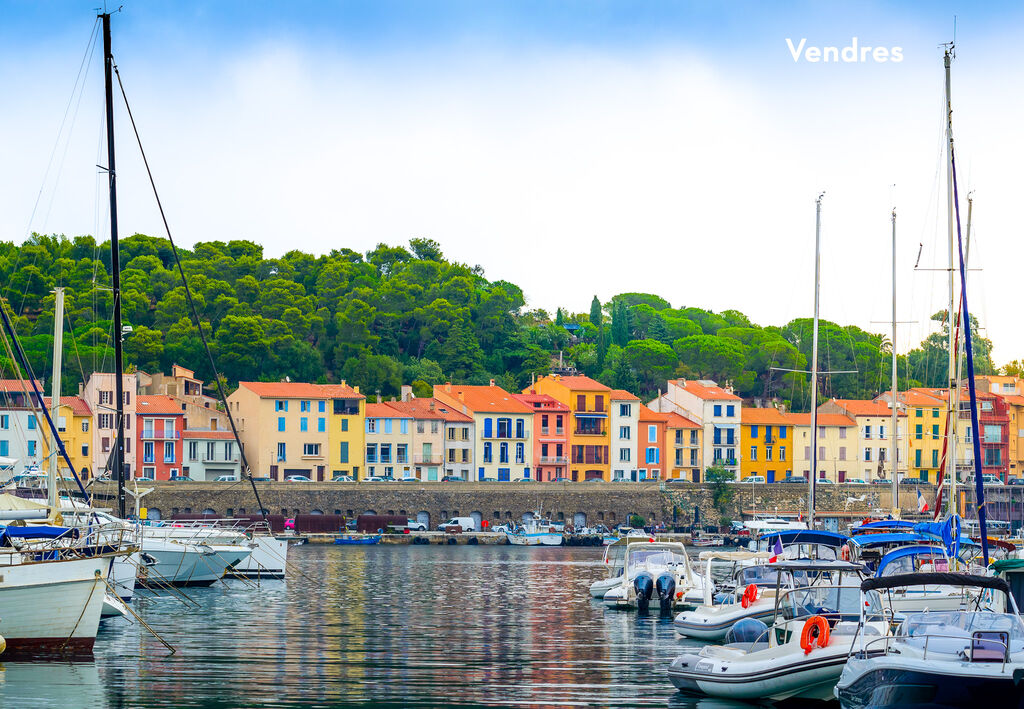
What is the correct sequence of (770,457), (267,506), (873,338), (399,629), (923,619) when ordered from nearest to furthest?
(923,619) → (399,629) → (267,506) → (770,457) → (873,338)

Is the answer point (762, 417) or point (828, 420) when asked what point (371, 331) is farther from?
point (828, 420)

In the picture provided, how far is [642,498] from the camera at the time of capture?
96.4 metres

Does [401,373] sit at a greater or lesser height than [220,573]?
greater

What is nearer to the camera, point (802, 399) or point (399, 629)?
point (399, 629)

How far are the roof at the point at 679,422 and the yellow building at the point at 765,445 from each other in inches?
147

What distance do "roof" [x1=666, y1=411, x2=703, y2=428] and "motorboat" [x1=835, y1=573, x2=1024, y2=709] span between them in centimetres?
8772

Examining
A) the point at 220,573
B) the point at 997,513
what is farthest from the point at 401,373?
the point at 220,573

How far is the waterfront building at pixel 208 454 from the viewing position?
92625 millimetres

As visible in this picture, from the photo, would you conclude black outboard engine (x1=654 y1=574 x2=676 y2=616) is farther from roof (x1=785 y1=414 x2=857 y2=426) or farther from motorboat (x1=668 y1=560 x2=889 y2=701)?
roof (x1=785 y1=414 x2=857 y2=426)

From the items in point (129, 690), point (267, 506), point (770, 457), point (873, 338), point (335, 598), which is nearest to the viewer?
point (129, 690)

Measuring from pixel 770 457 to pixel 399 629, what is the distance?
7808 centimetres

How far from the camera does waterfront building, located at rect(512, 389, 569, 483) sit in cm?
10219

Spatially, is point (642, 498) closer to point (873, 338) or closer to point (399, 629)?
point (873, 338)

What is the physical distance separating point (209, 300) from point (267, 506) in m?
31.5
